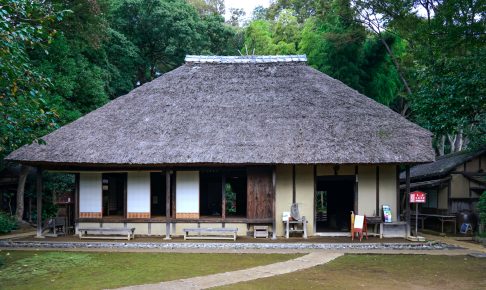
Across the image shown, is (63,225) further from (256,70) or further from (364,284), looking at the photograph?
(364,284)

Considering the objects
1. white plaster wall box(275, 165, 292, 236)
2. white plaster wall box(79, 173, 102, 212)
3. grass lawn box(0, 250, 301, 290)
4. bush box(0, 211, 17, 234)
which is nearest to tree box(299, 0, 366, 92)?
white plaster wall box(275, 165, 292, 236)

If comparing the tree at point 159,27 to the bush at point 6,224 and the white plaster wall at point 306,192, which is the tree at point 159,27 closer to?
the bush at point 6,224

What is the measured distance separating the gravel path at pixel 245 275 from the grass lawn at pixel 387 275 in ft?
0.97

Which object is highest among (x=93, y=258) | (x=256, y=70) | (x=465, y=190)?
(x=256, y=70)

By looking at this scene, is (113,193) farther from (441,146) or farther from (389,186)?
(441,146)

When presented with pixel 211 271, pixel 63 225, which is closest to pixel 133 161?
pixel 63 225

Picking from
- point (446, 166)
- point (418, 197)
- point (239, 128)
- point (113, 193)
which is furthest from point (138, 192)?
point (446, 166)

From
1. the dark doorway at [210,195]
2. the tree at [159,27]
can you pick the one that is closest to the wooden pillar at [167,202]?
the dark doorway at [210,195]

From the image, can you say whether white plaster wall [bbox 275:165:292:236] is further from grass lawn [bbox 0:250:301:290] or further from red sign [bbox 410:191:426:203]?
red sign [bbox 410:191:426:203]

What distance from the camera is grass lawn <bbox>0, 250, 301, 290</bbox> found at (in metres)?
8.93

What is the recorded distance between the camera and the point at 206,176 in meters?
19.3

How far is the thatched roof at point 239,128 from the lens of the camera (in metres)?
14.1

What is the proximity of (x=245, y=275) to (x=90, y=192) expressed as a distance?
8.21m

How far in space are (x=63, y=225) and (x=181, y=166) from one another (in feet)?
16.2
